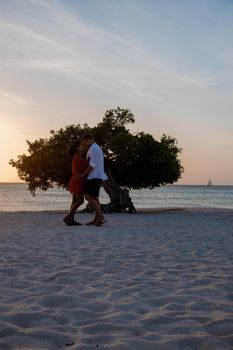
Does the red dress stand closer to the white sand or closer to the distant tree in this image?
the white sand

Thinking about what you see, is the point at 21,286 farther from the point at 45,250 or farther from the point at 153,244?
the point at 153,244

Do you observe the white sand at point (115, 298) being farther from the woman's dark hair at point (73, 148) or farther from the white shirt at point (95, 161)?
the woman's dark hair at point (73, 148)

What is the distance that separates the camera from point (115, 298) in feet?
14.8

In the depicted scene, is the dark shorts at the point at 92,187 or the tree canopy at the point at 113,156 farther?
the tree canopy at the point at 113,156

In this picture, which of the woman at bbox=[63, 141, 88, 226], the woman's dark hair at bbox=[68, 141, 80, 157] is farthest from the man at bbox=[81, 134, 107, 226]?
the woman's dark hair at bbox=[68, 141, 80, 157]

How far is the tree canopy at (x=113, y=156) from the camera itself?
25.2 meters

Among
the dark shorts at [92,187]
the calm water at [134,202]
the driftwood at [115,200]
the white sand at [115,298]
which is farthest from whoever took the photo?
the calm water at [134,202]

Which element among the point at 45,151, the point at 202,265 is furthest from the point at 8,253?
the point at 45,151

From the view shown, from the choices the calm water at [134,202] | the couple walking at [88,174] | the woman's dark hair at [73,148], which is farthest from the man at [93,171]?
the calm water at [134,202]

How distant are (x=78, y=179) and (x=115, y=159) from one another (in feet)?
43.8

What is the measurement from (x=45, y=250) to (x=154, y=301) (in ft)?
12.5

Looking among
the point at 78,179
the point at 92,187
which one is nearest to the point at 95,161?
the point at 92,187

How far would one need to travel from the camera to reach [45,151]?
26.1 m

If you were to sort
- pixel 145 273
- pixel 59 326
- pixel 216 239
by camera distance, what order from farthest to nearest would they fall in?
1. pixel 216 239
2. pixel 145 273
3. pixel 59 326
